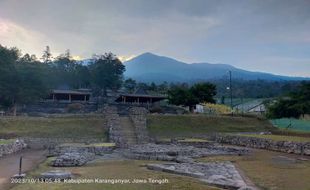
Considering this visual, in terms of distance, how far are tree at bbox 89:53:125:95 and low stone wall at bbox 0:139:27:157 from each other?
45.7 meters

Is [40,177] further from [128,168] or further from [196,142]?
[196,142]

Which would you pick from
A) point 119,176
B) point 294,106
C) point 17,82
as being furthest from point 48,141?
point 294,106

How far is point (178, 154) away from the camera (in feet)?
97.2

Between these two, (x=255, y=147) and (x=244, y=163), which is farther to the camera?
(x=255, y=147)

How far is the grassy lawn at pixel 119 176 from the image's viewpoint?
16.3 m

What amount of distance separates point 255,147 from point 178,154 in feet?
35.6

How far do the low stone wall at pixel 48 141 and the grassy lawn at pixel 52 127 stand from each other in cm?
101

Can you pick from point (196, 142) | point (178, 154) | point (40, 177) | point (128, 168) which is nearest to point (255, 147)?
point (196, 142)

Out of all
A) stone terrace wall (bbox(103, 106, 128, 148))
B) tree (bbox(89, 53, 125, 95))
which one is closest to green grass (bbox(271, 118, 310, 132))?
stone terrace wall (bbox(103, 106, 128, 148))

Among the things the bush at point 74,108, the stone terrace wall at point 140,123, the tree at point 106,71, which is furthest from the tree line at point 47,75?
the stone terrace wall at point 140,123

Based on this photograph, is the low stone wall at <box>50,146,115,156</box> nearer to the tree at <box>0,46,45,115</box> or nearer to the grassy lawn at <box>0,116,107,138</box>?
the grassy lawn at <box>0,116,107,138</box>

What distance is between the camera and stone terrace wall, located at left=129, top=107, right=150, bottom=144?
38.9m

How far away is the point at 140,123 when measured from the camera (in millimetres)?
43844

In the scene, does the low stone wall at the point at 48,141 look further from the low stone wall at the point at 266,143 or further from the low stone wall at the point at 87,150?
the low stone wall at the point at 266,143
